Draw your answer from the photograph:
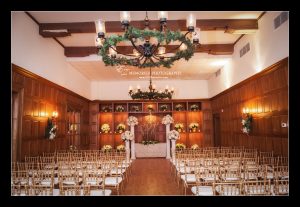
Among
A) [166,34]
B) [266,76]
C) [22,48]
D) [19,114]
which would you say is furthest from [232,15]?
[19,114]

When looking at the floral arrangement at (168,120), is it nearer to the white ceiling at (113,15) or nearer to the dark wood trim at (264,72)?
the dark wood trim at (264,72)

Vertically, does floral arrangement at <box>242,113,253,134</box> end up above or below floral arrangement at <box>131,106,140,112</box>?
below

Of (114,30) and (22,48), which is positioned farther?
(114,30)

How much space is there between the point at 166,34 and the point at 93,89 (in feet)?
38.2

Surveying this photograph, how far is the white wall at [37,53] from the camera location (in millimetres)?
6855

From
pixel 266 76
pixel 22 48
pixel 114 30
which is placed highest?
pixel 114 30

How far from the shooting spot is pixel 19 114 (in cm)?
704

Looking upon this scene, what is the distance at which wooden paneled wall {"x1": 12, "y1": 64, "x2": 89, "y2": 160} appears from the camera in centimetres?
712

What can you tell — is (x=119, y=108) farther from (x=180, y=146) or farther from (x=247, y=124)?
(x=247, y=124)

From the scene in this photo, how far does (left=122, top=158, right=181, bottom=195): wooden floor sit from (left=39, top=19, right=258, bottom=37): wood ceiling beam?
4.68m

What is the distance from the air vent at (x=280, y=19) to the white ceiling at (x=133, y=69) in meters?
0.92

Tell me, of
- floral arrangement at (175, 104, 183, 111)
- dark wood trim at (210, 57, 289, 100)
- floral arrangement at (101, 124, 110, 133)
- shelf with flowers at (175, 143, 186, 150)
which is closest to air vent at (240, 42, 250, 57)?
dark wood trim at (210, 57, 289, 100)

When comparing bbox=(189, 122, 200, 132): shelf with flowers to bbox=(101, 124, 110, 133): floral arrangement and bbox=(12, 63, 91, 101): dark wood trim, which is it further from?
bbox=(12, 63, 91, 101): dark wood trim

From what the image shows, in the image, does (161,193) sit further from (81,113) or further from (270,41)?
(81,113)
